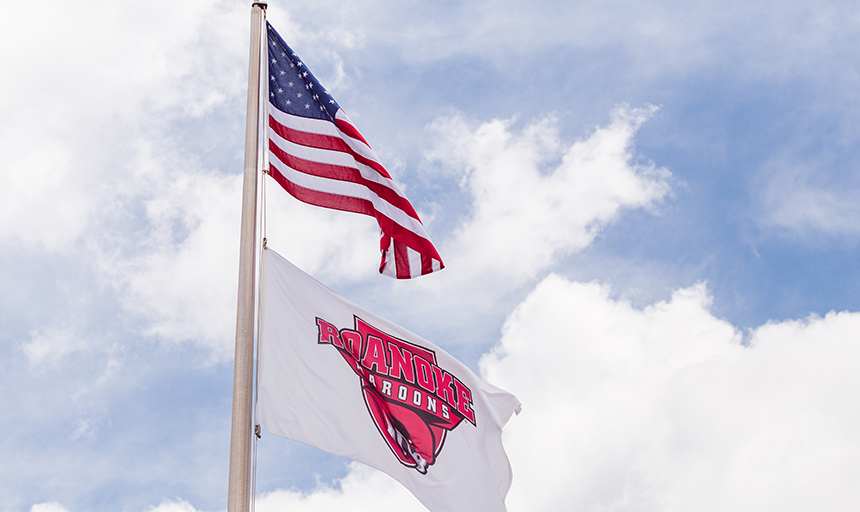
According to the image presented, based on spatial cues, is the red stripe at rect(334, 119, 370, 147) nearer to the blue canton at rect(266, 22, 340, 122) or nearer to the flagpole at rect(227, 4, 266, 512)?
the blue canton at rect(266, 22, 340, 122)

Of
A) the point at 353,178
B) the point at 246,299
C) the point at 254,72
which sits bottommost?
the point at 246,299

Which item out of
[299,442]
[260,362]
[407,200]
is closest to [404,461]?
[299,442]

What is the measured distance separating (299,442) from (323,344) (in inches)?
58.7

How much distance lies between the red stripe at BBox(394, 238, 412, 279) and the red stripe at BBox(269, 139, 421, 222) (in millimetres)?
485

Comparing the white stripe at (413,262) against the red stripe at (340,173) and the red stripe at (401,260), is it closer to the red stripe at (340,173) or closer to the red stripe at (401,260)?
the red stripe at (401,260)

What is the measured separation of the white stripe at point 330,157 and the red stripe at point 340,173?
0.11 feet

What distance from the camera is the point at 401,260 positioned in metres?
11.8

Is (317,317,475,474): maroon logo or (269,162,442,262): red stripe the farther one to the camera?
(269,162,442,262): red stripe

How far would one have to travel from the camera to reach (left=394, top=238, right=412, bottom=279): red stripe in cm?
1177

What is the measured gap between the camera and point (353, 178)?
38.8 ft

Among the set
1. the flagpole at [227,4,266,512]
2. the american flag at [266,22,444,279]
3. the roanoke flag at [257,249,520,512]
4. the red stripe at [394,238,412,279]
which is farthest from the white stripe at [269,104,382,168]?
the roanoke flag at [257,249,520,512]

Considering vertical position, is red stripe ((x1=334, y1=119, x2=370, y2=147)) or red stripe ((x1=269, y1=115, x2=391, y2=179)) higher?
red stripe ((x1=334, y1=119, x2=370, y2=147))

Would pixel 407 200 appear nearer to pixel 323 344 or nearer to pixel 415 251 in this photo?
pixel 415 251

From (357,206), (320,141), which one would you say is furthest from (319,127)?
(357,206)
